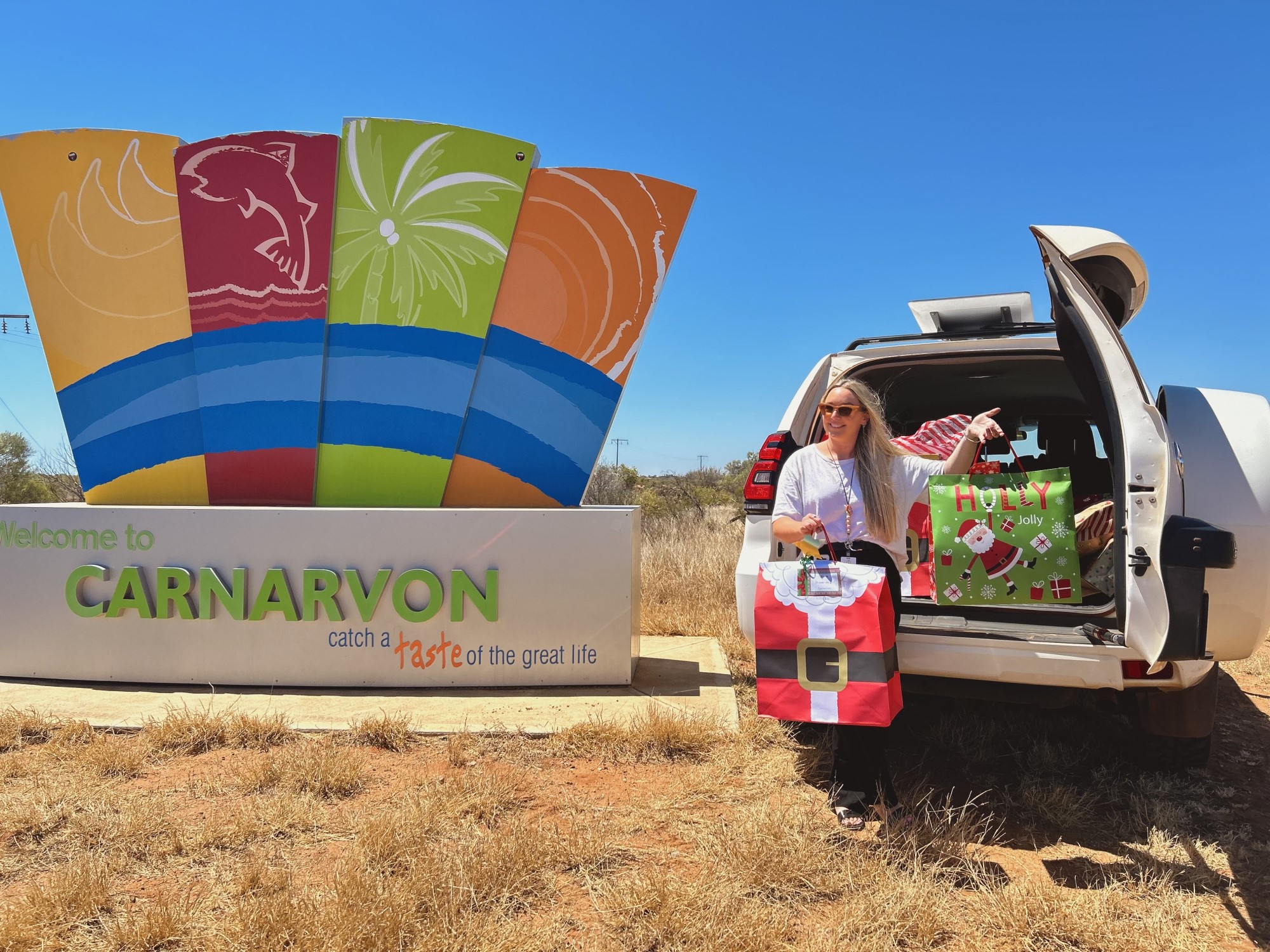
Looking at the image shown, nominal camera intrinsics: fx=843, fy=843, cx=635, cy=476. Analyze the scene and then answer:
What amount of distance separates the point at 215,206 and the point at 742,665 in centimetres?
475

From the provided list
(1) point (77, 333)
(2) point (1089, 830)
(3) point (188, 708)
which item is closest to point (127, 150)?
(1) point (77, 333)

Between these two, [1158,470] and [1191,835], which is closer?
[1158,470]

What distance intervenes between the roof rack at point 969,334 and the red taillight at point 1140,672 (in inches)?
72.0

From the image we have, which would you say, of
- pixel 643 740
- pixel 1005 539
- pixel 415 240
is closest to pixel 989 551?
pixel 1005 539

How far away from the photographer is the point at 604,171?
18.2ft

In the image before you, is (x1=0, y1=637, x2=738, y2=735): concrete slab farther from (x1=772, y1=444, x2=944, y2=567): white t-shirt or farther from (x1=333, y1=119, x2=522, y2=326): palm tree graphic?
(x1=333, y1=119, x2=522, y2=326): palm tree graphic

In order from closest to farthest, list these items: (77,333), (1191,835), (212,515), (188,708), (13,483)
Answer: (1191,835), (188,708), (212,515), (77,333), (13,483)

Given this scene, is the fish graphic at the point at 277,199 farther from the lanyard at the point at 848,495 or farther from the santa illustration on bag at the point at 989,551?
the santa illustration on bag at the point at 989,551

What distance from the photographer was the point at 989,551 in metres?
3.74

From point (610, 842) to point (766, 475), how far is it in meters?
→ 1.66

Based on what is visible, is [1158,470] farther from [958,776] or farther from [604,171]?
[604,171]

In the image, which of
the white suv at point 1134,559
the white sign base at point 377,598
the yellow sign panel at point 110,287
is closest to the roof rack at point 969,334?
the white suv at point 1134,559

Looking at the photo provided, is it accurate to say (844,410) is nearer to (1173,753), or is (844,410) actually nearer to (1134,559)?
(1134,559)

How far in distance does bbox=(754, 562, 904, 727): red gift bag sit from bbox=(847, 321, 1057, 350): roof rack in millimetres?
1677
